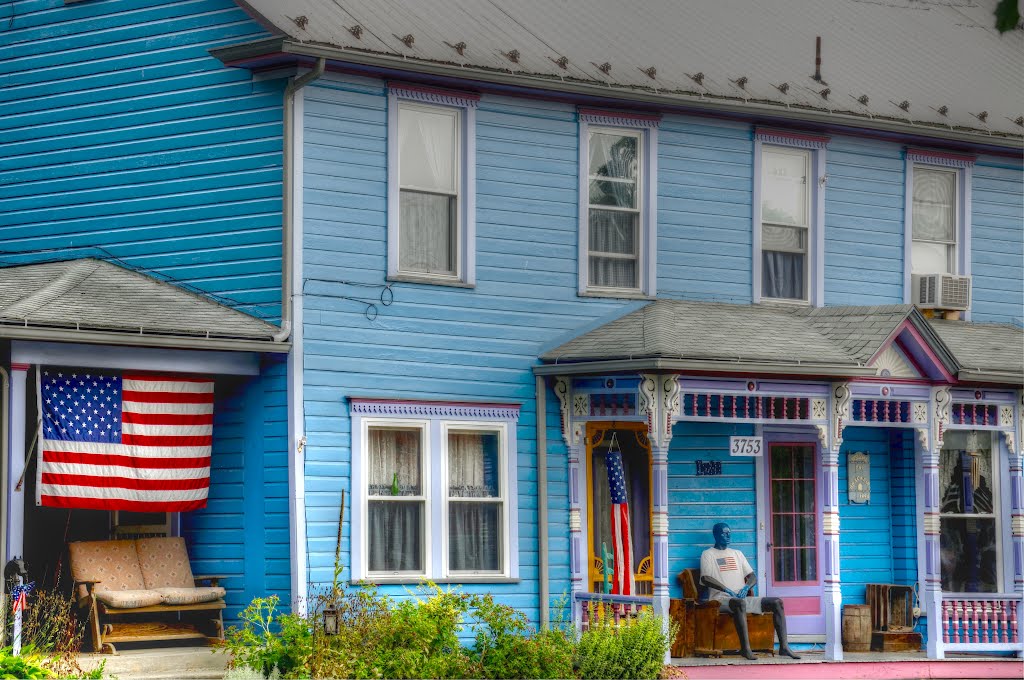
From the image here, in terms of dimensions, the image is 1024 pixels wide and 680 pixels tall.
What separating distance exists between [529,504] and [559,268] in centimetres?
265

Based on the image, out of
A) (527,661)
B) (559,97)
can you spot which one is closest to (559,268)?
(559,97)

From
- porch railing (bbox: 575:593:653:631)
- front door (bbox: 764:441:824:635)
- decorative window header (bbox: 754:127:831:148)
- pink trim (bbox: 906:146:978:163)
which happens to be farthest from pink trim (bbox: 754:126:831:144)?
porch railing (bbox: 575:593:653:631)

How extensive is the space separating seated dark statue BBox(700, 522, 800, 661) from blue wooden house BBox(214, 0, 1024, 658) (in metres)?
0.51

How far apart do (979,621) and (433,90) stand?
9.04 meters

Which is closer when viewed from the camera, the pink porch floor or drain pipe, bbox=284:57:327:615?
drain pipe, bbox=284:57:327:615

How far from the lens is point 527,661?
15.4 m

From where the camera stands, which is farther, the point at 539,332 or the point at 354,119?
the point at 539,332

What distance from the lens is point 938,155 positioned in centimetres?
2062

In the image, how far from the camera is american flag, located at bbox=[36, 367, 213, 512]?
15352 millimetres

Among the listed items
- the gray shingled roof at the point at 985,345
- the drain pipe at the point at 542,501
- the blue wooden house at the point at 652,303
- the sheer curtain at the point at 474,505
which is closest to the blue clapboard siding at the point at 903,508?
the blue wooden house at the point at 652,303

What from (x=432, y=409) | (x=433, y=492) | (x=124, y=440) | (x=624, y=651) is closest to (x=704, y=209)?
(x=432, y=409)

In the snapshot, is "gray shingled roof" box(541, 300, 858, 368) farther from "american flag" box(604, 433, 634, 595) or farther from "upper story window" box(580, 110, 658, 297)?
"american flag" box(604, 433, 634, 595)

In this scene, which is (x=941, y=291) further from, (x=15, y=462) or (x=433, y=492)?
(x=15, y=462)

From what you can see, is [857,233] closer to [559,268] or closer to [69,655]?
[559,268]
